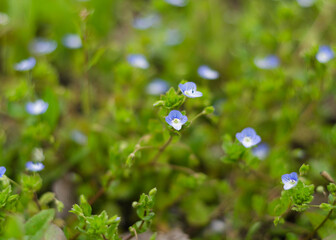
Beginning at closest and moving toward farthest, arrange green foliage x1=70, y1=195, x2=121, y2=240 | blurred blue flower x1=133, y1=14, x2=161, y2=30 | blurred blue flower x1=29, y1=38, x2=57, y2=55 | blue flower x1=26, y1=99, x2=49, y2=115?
green foliage x1=70, y1=195, x2=121, y2=240, blue flower x1=26, y1=99, x2=49, y2=115, blurred blue flower x1=29, y1=38, x2=57, y2=55, blurred blue flower x1=133, y1=14, x2=161, y2=30

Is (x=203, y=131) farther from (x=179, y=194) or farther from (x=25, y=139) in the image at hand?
(x=25, y=139)

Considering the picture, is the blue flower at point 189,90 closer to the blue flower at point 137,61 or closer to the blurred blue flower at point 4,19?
the blue flower at point 137,61

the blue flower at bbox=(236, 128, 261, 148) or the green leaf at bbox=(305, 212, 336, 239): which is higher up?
the blue flower at bbox=(236, 128, 261, 148)

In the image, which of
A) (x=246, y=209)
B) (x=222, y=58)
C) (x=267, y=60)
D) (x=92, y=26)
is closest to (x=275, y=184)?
(x=246, y=209)

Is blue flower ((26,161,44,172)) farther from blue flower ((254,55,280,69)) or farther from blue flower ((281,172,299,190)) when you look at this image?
blue flower ((254,55,280,69))

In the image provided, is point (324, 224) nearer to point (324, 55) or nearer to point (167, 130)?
point (167, 130)

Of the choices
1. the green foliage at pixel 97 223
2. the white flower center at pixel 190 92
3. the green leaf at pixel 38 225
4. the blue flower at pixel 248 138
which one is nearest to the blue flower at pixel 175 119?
the white flower center at pixel 190 92

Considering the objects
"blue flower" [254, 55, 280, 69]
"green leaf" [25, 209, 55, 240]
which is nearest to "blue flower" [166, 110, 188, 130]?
"green leaf" [25, 209, 55, 240]

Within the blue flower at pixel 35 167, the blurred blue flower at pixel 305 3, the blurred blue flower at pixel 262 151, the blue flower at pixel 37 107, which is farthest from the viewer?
the blurred blue flower at pixel 305 3
